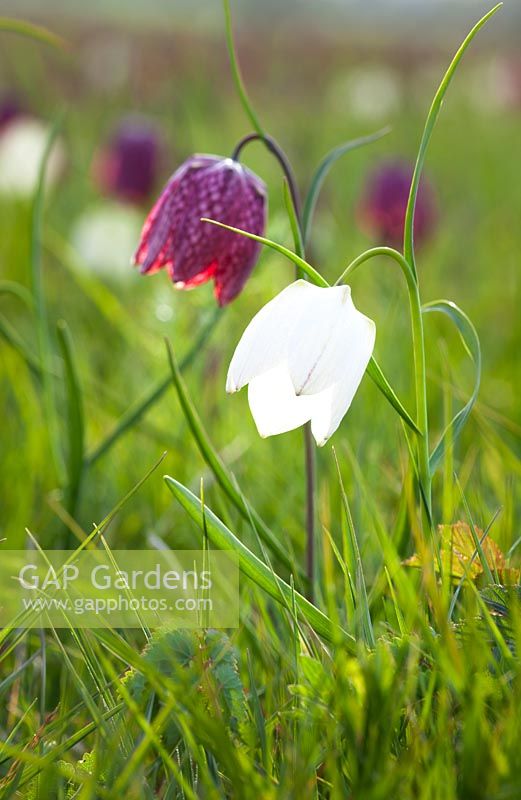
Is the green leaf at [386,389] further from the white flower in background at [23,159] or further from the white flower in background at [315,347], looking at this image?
the white flower in background at [23,159]

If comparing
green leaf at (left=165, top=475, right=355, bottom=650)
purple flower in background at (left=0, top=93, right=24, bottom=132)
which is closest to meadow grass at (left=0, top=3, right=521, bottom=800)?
green leaf at (left=165, top=475, right=355, bottom=650)

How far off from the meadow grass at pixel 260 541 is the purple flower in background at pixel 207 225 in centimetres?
16

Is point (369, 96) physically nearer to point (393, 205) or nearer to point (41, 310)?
point (393, 205)

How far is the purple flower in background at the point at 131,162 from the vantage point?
269cm

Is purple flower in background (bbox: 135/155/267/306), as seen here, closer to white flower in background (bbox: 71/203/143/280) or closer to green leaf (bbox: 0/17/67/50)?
green leaf (bbox: 0/17/67/50)

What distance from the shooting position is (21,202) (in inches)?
109

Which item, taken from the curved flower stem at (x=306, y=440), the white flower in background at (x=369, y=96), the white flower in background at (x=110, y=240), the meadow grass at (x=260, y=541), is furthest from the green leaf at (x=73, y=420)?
the white flower in background at (x=369, y=96)

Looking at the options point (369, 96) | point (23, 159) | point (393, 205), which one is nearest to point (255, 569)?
point (393, 205)

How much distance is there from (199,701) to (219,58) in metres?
7.14

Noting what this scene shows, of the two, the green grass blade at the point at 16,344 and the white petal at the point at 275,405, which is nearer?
the white petal at the point at 275,405

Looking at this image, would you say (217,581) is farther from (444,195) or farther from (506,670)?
(444,195)

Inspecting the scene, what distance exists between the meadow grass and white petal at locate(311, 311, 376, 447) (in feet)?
0.29

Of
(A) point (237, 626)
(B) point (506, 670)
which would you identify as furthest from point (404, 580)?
(A) point (237, 626)

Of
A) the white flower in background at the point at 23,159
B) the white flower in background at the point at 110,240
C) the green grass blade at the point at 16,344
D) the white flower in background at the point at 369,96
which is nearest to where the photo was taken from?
the green grass blade at the point at 16,344
